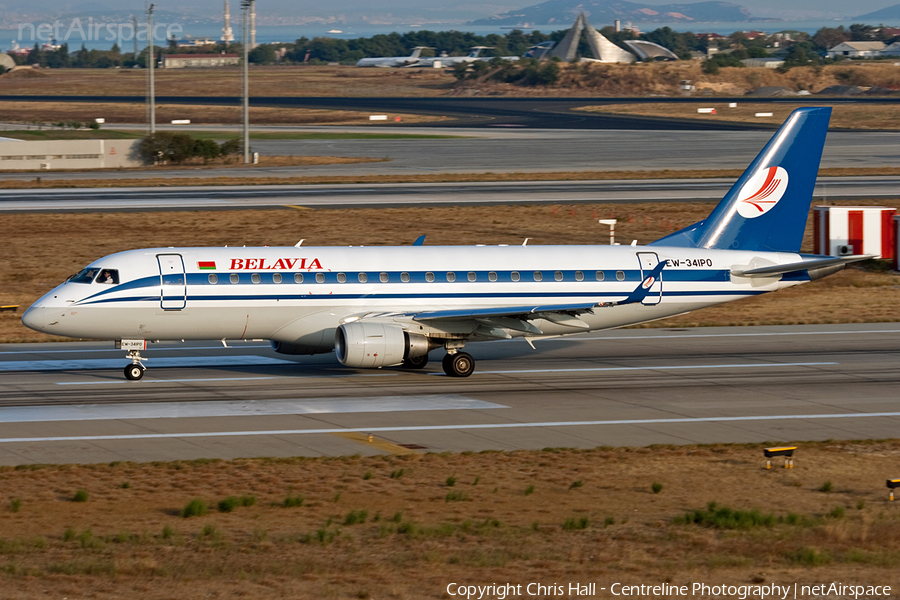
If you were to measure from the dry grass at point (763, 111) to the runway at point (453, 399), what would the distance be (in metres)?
117

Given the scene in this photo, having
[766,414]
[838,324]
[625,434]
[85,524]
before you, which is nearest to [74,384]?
[85,524]

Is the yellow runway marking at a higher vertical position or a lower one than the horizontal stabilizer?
lower

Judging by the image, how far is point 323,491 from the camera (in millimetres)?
21328

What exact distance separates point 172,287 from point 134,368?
2987mm

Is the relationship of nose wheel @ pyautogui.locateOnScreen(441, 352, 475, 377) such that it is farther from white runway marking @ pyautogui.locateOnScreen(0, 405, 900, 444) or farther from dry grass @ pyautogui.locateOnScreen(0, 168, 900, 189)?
dry grass @ pyautogui.locateOnScreen(0, 168, 900, 189)

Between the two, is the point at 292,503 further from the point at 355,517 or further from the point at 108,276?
the point at 108,276

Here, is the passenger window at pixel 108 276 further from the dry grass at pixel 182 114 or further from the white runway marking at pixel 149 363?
the dry grass at pixel 182 114

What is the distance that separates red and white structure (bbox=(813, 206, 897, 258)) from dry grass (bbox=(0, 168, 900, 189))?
1328 inches

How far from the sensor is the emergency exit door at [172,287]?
3188cm


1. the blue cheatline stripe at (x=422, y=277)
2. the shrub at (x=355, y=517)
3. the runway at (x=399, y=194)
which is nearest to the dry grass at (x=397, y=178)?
the runway at (x=399, y=194)

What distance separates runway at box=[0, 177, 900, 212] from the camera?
2876 inches

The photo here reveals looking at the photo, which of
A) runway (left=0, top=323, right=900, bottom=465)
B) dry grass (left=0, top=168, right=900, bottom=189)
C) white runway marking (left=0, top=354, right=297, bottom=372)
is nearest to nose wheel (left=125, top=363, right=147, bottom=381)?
runway (left=0, top=323, right=900, bottom=465)

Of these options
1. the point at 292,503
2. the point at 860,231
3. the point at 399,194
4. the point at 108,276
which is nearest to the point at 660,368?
the point at 108,276

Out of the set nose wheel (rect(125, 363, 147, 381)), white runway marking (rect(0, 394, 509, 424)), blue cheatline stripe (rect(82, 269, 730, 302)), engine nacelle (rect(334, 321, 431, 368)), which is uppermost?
blue cheatline stripe (rect(82, 269, 730, 302))
